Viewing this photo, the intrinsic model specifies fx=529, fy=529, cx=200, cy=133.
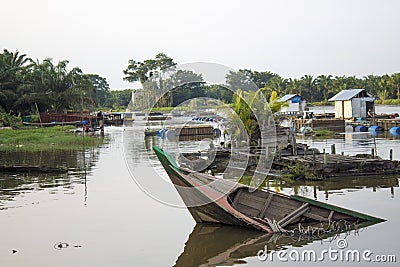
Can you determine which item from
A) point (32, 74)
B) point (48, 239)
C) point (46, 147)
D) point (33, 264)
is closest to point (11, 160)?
point (46, 147)

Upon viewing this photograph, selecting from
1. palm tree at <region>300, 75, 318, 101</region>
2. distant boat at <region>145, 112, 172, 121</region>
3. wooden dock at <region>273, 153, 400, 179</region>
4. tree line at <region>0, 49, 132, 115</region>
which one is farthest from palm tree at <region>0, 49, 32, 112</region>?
palm tree at <region>300, 75, 318, 101</region>

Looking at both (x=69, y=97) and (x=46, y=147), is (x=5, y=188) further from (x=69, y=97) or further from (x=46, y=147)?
(x=69, y=97)

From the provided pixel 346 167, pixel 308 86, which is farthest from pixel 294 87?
pixel 346 167

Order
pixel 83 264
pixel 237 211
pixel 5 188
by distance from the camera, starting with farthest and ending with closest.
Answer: pixel 5 188, pixel 237 211, pixel 83 264

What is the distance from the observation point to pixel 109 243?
989 centimetres

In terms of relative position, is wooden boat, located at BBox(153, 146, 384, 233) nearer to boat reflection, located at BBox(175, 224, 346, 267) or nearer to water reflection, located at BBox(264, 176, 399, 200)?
boat reflection, located at BBox(175, 224, 346, 267)

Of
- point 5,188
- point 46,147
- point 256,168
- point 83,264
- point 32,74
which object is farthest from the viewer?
point 32,74

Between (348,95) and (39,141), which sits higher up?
(348,95)

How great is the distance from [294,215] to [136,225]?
3.39 metres

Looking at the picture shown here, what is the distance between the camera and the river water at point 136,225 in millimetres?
9055

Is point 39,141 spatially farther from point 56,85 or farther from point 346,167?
point 346,167

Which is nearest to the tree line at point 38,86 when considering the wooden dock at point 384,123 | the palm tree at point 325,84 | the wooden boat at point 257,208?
the wooden dock at point 384,123

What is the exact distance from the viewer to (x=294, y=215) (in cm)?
977

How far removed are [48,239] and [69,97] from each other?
123 feet
